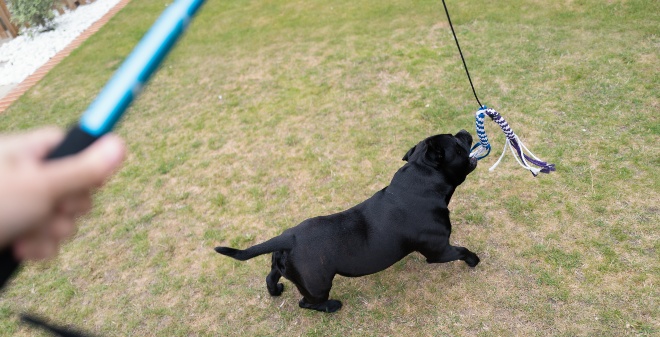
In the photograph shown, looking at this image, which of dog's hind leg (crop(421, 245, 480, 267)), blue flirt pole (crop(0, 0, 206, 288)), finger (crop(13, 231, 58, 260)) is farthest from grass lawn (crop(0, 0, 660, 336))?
blue flirt pole (crop(0, 0, 206, 288))

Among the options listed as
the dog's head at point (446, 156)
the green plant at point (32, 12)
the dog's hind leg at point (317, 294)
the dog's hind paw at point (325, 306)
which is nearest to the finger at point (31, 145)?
the dog's hind leg at point (317, 294)

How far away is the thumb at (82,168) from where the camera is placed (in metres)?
0.88

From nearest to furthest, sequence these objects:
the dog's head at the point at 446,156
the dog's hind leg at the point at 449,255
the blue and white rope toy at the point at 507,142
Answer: the dog's head at the point at 446,156
the dog's hind leg at the point at 449,255
the blue and white rope toy at the point at 507,142

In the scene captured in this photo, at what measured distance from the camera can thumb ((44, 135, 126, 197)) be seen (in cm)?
88

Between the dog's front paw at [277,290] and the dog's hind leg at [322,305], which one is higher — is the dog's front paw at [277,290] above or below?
above

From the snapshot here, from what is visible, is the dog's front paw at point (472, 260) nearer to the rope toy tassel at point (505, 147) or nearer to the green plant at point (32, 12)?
the rope toy tassel at point (505, 147)

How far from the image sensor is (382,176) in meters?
4.15

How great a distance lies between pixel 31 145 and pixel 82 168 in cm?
12

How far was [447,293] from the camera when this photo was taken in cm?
320

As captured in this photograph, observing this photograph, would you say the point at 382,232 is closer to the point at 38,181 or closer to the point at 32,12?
the point at 38,181

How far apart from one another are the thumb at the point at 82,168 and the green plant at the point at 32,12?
30.6 ft

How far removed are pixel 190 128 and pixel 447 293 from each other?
3.69 m

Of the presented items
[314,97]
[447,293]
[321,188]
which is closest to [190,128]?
[314,97]

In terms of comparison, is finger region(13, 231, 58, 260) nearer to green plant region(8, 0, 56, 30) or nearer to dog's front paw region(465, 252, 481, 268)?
dog's front paw region(465, 252, 481, 268)
